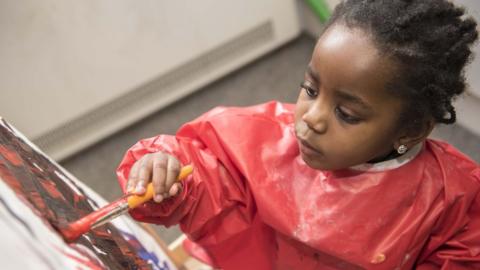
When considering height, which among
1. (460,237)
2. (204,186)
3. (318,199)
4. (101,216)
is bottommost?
(460,237)

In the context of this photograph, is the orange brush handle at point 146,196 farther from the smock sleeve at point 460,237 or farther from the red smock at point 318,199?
the smock sleeve at point 460,237

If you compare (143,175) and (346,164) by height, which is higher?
(143,175)

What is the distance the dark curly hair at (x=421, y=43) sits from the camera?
0.59m

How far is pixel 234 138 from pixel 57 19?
827 millimetres

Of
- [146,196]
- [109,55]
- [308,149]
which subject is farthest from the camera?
[109,55]

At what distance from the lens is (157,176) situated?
22.9 inches

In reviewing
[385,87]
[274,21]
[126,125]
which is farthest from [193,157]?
[274,21]

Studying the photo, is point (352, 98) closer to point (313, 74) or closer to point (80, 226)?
point (313, 74)

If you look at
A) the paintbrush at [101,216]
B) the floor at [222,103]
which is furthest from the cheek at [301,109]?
the floor at [222,103]

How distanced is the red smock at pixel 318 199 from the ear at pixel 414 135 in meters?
0.05

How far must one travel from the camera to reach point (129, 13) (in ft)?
4.77

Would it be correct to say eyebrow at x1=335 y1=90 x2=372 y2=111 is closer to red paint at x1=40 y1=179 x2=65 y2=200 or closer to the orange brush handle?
the orange brush handle

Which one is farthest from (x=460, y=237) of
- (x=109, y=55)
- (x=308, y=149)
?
(x=109, y=55)

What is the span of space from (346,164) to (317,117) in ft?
0.34
